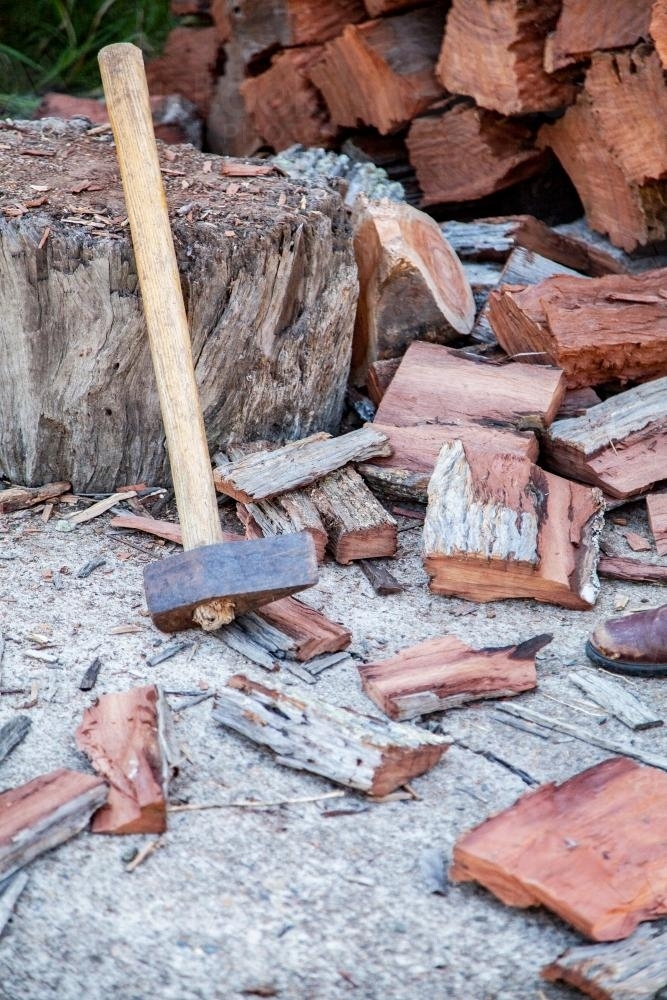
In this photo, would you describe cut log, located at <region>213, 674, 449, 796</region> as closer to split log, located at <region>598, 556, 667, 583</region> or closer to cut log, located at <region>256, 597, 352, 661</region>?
cut log, located at <region>256, 597, 352, 661</region>

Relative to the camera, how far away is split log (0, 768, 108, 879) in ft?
6.01

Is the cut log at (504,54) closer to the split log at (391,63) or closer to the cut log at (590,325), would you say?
the split log at (391,63)

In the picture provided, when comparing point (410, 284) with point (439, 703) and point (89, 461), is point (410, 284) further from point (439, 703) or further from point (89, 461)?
point (439, 703)

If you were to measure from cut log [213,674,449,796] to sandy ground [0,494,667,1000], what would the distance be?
45 millimetres

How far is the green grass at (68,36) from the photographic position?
542 centimetres

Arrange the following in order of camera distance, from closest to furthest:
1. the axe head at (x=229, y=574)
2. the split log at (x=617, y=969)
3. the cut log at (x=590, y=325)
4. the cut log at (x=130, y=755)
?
the split log at (x=617, y=969), the cut log at (x=130, y=755), the axe head at (x=229, y=574), the cut log at (x=590, y=325)

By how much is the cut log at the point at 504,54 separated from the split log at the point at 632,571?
71.0 inches

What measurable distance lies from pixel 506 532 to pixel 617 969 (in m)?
1.25

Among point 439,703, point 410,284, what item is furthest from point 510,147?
point 439,703

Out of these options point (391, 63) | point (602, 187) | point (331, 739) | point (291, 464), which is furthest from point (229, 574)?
point (391, 63)

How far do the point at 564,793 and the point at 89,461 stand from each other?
1719mm

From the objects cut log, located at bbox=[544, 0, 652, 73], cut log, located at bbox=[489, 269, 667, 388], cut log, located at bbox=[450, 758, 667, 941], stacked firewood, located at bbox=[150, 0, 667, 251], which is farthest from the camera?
stacked firewood, located at bbox=[150, 0, 667, 251]

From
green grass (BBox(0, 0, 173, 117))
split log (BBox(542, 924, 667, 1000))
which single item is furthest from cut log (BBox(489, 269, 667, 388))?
green grass (BBox(0, 0, 173, 117))

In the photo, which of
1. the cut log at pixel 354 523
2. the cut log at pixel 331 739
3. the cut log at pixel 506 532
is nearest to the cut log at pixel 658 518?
the cut log at pixel 506 532
